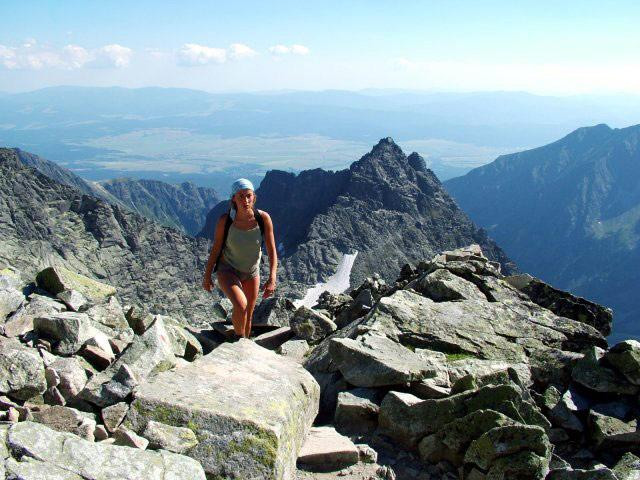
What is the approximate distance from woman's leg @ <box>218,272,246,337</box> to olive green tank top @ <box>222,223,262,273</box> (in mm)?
299

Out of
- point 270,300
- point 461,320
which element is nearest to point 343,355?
point 461,320

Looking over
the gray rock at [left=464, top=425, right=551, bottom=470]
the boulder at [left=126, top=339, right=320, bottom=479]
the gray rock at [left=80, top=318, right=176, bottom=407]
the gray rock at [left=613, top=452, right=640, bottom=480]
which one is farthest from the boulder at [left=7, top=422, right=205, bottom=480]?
the gray rock at [left=613, top=452, right=640, bottom=480]

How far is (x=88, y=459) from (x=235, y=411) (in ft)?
6.94

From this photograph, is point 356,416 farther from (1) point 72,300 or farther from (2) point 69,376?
(1) point 72,300

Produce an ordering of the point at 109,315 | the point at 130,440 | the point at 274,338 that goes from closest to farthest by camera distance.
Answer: the point at 130,440
the point at 109,315
the point at 274,338

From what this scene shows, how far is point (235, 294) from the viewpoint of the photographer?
12945mm

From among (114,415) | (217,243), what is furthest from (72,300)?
(114,415)

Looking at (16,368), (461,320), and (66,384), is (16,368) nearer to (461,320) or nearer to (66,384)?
(66,384)

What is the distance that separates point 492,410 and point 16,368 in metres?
7.68

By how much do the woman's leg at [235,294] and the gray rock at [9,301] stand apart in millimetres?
4582

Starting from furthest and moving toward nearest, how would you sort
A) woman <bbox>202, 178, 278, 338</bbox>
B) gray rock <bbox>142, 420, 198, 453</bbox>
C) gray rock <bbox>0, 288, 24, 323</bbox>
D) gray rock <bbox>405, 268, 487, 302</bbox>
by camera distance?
gray rock <bbox>405, 268, 487, 302</bbox>, woman <bbox>202, 178, 278, 338</bbox>, gray rock <bbox>0, 288, 24, 323</bbox>, gray rock <bbox>142, 420, 198, 453</bbox>

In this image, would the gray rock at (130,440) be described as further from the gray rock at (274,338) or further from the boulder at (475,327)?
the gray rock at (274,338)

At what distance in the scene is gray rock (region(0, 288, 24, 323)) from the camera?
40.5ft

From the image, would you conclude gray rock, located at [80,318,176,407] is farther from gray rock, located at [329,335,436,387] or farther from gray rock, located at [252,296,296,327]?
gray rock, located at [252,296,296,327]
